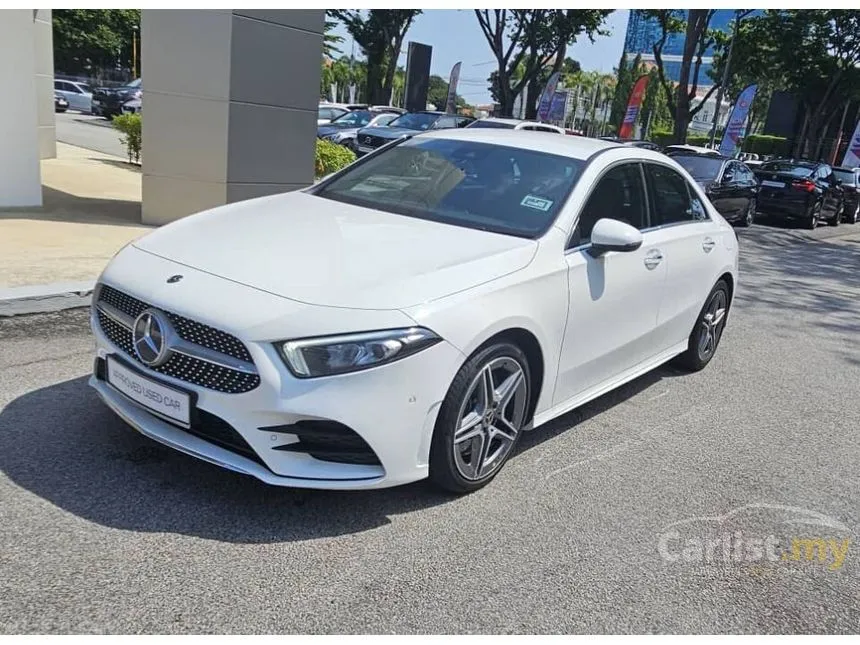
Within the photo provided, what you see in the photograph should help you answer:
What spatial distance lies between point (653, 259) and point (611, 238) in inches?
31.9

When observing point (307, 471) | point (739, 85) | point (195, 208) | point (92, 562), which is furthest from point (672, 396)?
point (739, 85)

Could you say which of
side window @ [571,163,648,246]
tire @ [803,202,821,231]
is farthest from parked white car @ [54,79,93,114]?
side window @ [571,163,648,246]

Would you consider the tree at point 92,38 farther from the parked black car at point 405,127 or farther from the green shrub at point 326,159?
the green shrub at point 326,159

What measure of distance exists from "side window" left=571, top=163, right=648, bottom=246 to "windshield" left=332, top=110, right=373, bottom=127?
18.4 m

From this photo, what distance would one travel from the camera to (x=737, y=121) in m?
27.6

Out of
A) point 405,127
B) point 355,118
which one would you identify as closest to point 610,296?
point 405,127

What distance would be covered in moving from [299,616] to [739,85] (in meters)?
61.2

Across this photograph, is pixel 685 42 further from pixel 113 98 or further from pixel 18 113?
pixel 18 113

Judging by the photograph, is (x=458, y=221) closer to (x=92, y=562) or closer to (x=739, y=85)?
(x=92, y=562)

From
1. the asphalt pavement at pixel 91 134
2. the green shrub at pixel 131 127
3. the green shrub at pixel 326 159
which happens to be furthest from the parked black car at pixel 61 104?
the green shrub at pixel 326 159

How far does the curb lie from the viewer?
540cm

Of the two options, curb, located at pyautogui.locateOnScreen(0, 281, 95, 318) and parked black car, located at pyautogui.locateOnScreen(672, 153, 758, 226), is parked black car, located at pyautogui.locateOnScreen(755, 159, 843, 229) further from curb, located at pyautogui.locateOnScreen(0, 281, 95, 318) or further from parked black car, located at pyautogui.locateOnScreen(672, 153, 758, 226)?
curb, located at pyautogui.locateOnScreen(0, 281, 95, 318)

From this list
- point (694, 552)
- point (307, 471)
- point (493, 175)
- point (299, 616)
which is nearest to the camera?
point (299, 616)
